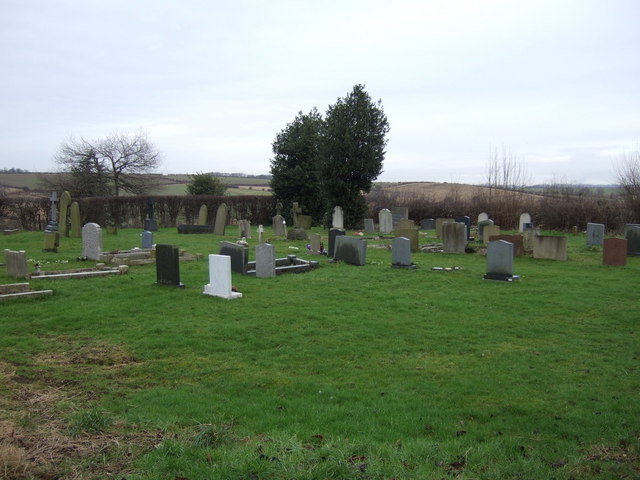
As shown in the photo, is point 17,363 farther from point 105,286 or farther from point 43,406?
point 105,286

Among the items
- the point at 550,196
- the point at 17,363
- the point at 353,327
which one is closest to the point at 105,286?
the point at 17,363

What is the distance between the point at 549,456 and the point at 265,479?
2369 mm

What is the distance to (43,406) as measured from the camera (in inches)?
212

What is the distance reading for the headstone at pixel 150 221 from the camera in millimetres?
28016

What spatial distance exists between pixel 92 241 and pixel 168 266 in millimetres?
5043

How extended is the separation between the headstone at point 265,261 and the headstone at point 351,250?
3009 millimetres

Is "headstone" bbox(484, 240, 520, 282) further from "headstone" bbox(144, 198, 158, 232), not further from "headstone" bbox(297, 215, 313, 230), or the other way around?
"headstone" bbox(144, 198, 158, 232)

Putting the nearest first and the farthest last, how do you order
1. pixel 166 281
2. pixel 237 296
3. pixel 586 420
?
pixel 586 420, pixel 237 296, pixel 166 281

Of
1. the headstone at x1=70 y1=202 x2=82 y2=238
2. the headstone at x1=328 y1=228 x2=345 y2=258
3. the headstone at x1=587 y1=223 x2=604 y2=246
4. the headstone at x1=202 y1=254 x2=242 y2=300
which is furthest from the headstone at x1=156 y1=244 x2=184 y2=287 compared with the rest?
the headstone at x1=587 y1=223 x2=604 y2=246

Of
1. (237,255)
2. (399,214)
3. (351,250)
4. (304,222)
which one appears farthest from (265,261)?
(399,214)

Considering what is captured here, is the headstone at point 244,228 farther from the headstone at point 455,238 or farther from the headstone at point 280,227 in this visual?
the headstone at point 455,238

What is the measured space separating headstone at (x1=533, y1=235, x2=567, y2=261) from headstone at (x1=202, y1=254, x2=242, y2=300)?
35.2 feet

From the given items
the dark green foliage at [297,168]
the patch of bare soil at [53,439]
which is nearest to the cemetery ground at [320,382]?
the patch of bare soil at [53,439]

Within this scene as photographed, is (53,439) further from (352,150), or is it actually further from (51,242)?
(352,150)
